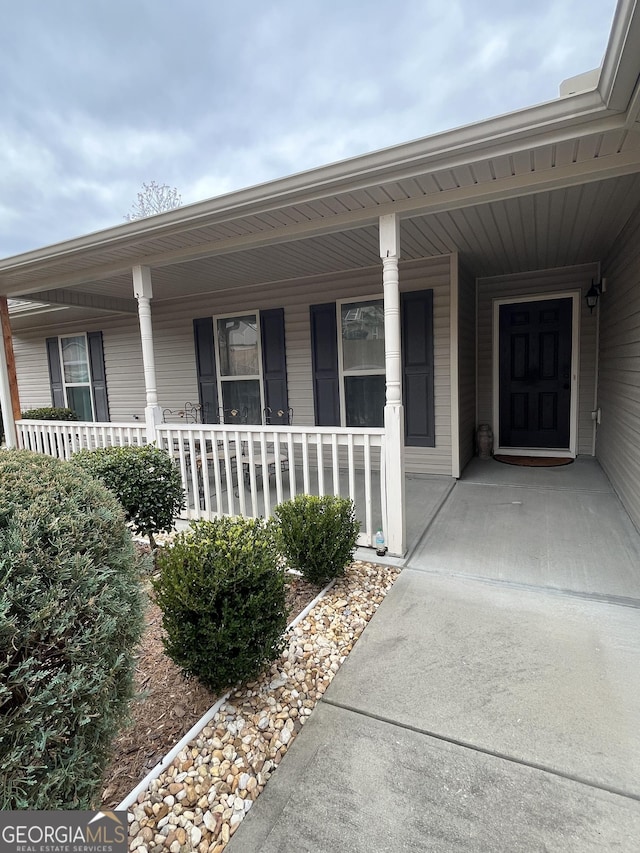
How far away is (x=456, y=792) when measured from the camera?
4.64 feet

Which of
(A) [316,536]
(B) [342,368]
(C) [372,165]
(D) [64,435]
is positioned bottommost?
(A) [316,536]

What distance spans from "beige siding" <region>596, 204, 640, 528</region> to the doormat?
1.61 feet

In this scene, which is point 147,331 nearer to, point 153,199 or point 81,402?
point 81,402

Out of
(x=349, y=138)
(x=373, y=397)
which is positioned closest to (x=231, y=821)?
(x=373, y=397)

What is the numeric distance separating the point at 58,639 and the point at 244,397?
17.5ft

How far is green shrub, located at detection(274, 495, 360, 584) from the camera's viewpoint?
2631 millimetres

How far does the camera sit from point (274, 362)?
600 centimetres

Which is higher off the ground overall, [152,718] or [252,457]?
[252,457]

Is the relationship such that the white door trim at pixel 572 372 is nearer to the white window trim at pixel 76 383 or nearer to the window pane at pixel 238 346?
the window pane at pixel 238 346

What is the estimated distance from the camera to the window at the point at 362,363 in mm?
5344

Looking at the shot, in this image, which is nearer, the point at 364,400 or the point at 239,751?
the point at 239,751

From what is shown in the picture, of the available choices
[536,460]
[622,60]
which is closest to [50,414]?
[536,460]

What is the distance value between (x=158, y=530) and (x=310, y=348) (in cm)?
322

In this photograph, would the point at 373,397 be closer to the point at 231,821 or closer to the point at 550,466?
the point at 550,466
